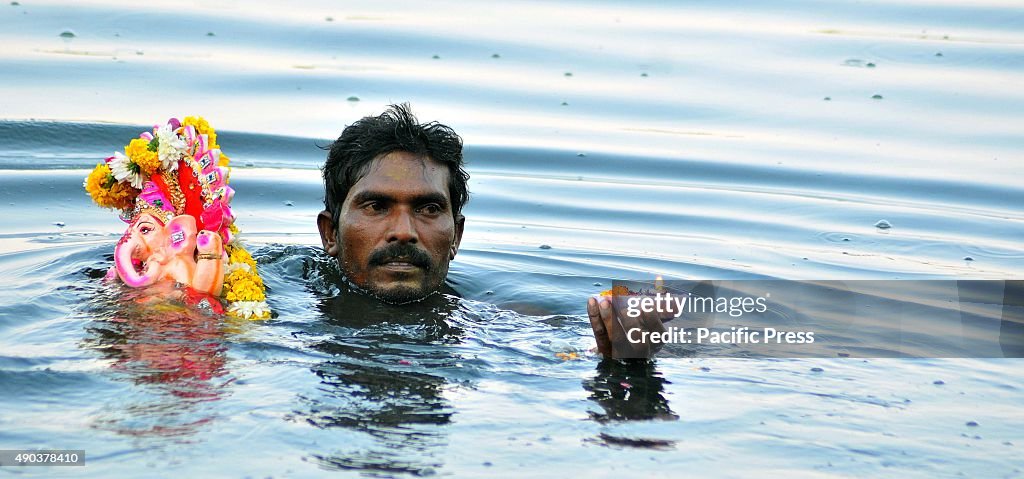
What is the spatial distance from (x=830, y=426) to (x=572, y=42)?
370 inches

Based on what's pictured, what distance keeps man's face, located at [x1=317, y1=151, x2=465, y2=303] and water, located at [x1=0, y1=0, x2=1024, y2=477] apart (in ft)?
0.49

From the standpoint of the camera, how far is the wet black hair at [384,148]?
625 cm

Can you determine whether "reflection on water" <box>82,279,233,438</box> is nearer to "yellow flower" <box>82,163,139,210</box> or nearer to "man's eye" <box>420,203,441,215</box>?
"yellow flower" <box>82,163,139,210</box>

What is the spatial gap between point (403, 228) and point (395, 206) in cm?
16

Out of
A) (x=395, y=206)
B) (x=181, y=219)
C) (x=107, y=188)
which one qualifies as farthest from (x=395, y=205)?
(x=107, y=188)

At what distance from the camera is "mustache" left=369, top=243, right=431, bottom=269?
19.6 ft

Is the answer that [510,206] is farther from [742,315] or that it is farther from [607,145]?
[742,315]

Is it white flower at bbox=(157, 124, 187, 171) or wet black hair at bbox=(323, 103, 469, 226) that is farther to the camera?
wet black hair at bbox=(323, 103, 469, 226)

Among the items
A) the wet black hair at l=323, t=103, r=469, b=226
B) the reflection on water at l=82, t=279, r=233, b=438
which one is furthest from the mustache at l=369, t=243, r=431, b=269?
the reflection on water at l=82, t=279, r=233, b=438

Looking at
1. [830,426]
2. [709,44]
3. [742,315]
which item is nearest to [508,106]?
[709,44]

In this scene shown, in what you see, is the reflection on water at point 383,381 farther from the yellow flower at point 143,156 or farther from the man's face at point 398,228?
the yellow flower at point 143,156

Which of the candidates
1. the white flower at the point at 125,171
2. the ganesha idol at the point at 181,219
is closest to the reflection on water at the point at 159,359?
the ganesha idol at the point at 181,219

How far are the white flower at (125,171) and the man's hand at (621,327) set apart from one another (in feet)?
7.29

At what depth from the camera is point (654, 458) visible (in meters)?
4.25
